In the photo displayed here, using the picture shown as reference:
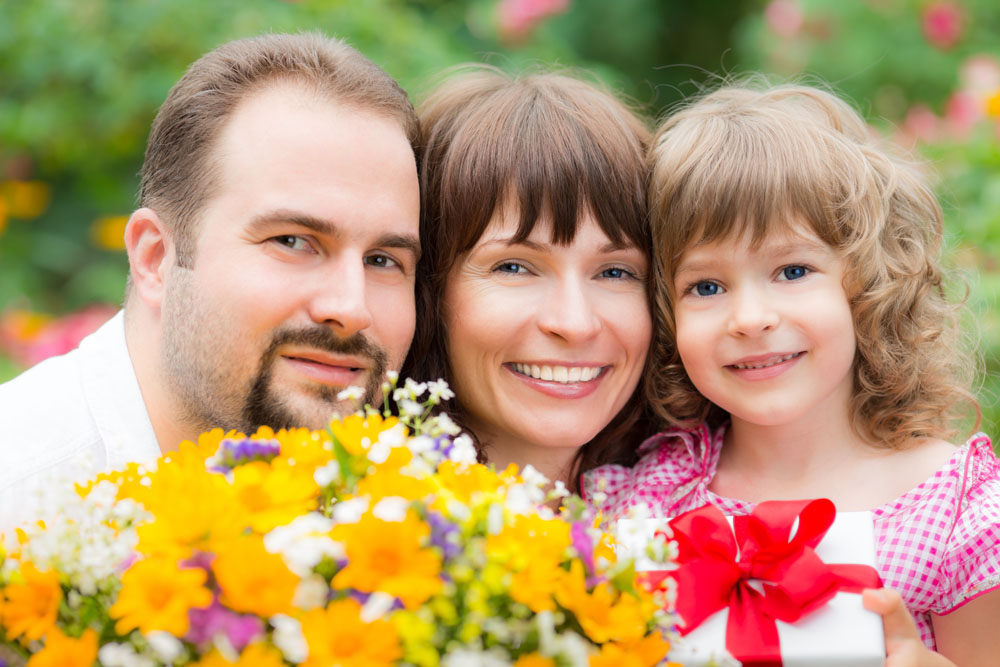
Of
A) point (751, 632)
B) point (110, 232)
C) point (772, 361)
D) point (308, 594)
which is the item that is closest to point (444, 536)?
point (308, 594)

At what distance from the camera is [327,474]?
4.60 ft

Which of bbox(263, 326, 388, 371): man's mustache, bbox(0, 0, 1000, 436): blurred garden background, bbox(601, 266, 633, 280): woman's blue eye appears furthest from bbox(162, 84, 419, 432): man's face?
bbox(0, 0, 1000, 436): blurred garden background

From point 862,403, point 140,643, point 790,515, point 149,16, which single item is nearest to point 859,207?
point 862,403

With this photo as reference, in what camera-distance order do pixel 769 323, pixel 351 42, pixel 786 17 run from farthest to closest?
pixel 786 17 → pixel 351 42 → pixel 769 323

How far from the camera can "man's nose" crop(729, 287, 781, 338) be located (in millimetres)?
2373

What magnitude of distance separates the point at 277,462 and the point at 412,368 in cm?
127

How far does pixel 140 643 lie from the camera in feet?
4.29

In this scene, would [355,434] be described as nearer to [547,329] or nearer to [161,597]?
[161,597]

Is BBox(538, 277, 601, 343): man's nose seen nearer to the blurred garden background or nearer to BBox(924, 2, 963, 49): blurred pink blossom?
the blurred garden background

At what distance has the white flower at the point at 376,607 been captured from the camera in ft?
4.05

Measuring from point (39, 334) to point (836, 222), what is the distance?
3376 mm

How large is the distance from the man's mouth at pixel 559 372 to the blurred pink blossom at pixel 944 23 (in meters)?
4.24

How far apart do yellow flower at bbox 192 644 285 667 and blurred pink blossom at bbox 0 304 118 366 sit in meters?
3.15

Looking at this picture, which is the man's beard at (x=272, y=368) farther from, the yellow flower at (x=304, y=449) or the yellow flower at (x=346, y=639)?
the yellow flower at (x=346, y=639)
